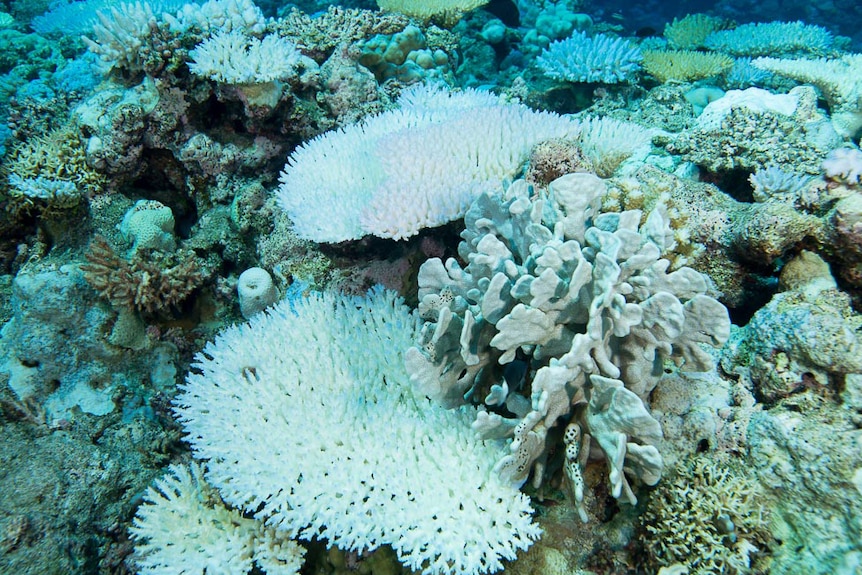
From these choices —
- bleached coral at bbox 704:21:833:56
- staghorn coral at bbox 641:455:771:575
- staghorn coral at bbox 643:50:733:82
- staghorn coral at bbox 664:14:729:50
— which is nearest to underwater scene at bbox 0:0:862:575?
staghorn coral at bbox 641:455:771:575

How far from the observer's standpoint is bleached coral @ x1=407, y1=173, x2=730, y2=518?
1.94 meters

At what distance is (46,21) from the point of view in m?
10.6

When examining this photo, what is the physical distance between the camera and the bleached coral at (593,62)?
18.5 ft

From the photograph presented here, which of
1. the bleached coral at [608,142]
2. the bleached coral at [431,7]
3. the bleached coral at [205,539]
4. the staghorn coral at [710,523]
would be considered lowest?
the bleached coral at [205,539]

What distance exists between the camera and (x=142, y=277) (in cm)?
398

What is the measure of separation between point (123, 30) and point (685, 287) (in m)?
5.10

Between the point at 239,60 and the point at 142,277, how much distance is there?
2.07 m

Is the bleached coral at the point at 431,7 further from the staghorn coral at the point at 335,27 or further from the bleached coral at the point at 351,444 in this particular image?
the bleached coral at the point at 351,444

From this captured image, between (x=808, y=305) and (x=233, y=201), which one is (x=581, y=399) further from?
(x=233, y=201)

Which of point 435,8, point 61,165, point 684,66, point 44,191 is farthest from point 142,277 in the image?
point 684,66

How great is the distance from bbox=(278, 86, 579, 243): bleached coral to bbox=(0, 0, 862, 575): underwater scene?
0.09 ft

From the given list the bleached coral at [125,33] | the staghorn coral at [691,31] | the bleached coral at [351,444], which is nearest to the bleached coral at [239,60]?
the bleached coral at [125,33]

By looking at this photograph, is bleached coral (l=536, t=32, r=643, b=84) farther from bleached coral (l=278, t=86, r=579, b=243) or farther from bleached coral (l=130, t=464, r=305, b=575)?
bleached coral (l=130, t=464, r=305, b=575)

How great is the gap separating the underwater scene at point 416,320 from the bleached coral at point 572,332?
0.05 feet
